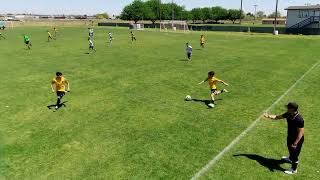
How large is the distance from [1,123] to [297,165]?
11.7 meters

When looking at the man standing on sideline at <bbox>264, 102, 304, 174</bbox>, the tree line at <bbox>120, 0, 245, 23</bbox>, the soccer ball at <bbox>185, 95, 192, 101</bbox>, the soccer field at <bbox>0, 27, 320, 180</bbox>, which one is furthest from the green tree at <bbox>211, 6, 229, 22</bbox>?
the man standing on sideline at <bbox>264, 102, 304, 174</bbox>

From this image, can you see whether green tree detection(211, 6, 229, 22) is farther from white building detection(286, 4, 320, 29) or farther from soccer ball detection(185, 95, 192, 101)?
soccer ball detection(185, 95, 192, 101)

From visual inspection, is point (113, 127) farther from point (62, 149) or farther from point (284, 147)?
point (284, 147)

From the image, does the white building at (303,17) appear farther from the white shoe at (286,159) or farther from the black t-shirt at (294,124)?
the black t-shirt at (294,124)

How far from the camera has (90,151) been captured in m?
11.3

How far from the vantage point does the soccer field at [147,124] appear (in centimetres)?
1012

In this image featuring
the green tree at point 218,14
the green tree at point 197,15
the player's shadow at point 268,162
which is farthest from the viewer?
the green tree at point 218,14

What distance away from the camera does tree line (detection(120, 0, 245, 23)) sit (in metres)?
135

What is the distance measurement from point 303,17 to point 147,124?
7455 cm

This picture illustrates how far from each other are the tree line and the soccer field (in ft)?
291

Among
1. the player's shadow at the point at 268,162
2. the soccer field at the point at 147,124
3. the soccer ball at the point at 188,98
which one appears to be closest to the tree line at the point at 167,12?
the soccer field at the point at 147,124

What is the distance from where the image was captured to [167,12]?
486 ft

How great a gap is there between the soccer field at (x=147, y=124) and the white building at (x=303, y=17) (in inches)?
2156

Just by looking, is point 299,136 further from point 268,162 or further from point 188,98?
point 188,98
